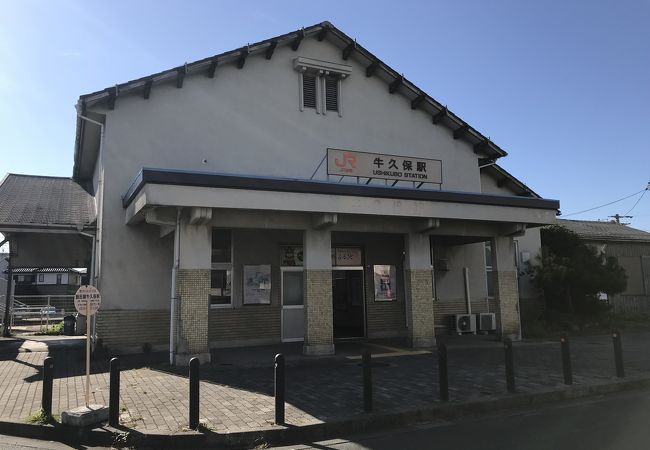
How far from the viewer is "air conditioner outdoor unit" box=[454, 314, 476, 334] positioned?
17188 millimetres

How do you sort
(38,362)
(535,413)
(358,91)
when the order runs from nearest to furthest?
(535,413), (38,362), (358,91)

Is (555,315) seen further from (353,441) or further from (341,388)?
(353,441)

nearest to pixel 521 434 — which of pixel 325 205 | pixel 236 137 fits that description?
pixel 325 205

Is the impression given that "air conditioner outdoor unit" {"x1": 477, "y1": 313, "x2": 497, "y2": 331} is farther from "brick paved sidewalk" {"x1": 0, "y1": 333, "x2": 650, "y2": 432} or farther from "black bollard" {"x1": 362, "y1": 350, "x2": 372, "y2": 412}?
"black bollard" {"x1": 362, "y1": 350, "x2": 372, "y2": 412}

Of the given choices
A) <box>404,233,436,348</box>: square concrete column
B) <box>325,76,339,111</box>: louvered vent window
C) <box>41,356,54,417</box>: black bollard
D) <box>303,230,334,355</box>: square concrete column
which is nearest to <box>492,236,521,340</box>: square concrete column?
<box>404,233,436,348</box>: square concrete column

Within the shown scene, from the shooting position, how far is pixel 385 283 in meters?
17.0

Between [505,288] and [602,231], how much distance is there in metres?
14.3

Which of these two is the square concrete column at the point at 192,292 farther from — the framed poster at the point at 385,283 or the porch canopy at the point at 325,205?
the framed poster at the point at 385,283

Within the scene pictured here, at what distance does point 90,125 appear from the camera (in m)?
15.1

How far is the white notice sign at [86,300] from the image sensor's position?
24.9 feet

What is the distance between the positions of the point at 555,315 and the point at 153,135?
15806mm

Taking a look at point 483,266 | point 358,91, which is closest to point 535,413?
point 483,266

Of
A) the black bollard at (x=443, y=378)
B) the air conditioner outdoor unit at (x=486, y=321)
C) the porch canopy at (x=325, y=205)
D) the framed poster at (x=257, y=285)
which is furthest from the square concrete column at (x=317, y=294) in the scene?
the air conditioner outdoor unit at (x=486, y=321)

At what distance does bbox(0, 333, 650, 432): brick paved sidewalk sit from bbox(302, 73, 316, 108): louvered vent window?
8335 millimetres
